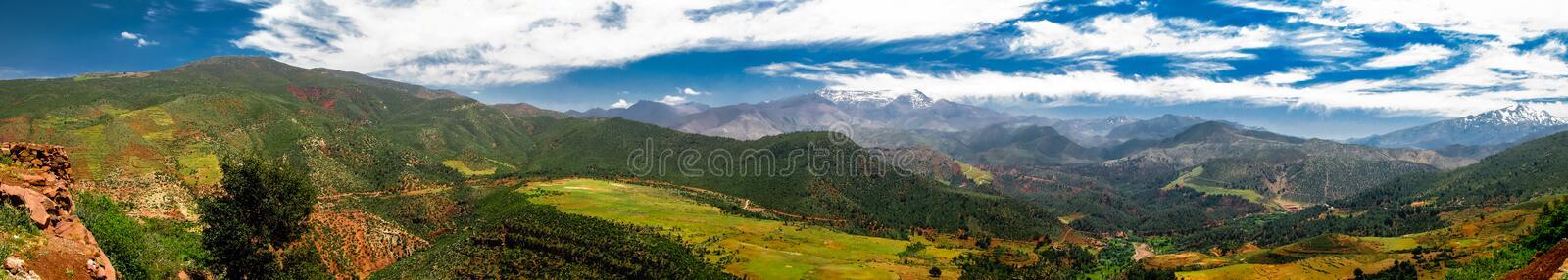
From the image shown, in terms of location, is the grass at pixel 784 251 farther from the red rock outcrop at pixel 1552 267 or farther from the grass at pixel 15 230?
the grass at pixel 15 230

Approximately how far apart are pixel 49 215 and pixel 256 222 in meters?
31.4

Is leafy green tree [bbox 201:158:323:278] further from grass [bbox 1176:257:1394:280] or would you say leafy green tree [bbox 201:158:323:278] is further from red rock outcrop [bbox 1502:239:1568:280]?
grass [bbox 1176:257:1394:280]

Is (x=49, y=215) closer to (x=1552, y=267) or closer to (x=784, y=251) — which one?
(x=1552, y=267)

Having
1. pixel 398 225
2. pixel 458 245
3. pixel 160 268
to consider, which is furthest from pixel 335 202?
pixel 160 268

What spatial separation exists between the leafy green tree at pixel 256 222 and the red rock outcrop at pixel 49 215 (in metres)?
18.9

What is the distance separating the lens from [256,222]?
67250 mm

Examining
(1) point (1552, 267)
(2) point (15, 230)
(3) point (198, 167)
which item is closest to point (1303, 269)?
(1) point (1552, 267)

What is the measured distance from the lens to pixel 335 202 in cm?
15738

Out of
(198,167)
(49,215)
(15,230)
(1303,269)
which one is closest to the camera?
(15,230)

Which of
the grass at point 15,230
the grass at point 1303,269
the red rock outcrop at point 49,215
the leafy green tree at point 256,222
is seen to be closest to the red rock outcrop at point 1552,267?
the red rock outcrop at point 49,215

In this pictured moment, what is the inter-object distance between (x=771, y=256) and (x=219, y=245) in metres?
106

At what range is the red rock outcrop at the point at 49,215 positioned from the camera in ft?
107

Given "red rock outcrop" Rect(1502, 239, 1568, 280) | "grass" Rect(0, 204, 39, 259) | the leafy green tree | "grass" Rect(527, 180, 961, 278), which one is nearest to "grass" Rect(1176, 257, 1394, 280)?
"grass" Rect(527, 180, 961, 278)

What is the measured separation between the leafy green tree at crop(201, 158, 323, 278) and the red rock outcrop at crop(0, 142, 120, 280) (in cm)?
1886
